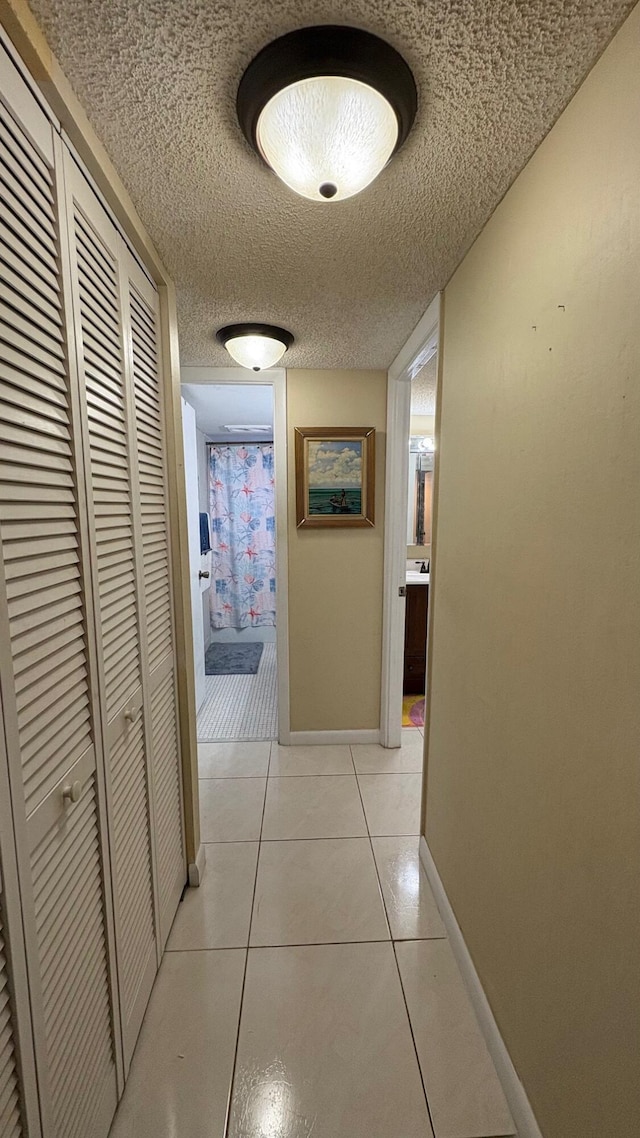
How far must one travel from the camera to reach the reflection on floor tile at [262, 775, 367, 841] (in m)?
1.95

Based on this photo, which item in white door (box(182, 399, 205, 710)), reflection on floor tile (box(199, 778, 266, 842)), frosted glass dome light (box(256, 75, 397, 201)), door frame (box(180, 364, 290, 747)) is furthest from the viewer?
white door (box(182, 399, 205, 710))

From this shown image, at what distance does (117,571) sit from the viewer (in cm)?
108

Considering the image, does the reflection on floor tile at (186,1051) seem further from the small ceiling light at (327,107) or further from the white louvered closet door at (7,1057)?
the small ceiling light at (327,107)

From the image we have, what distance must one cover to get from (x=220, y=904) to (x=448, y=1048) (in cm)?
81

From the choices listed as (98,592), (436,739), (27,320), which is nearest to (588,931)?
(436,739)

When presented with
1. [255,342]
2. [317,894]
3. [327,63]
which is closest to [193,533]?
[255,342]

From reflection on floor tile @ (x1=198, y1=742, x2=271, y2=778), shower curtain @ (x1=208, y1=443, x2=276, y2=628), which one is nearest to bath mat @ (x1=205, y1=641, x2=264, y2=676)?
shower curtain @ (x1=208, y1=443, x2=276, y2=628)

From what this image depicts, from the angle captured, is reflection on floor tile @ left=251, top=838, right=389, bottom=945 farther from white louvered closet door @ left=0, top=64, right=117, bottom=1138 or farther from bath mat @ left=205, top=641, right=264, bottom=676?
bath mat @ left=205, top=641, right=264, bottom=676

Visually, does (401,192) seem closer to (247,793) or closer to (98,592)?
(98,592)

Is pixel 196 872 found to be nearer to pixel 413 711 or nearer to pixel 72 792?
pixel 72 792

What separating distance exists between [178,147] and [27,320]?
1.72ft

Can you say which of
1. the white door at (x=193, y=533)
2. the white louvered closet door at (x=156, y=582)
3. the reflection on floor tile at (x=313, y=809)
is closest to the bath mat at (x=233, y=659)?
the white door at (x=193, y=533)

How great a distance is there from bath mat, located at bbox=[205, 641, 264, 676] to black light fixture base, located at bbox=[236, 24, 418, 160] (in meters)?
3.54

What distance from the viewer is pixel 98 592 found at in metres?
0.97
